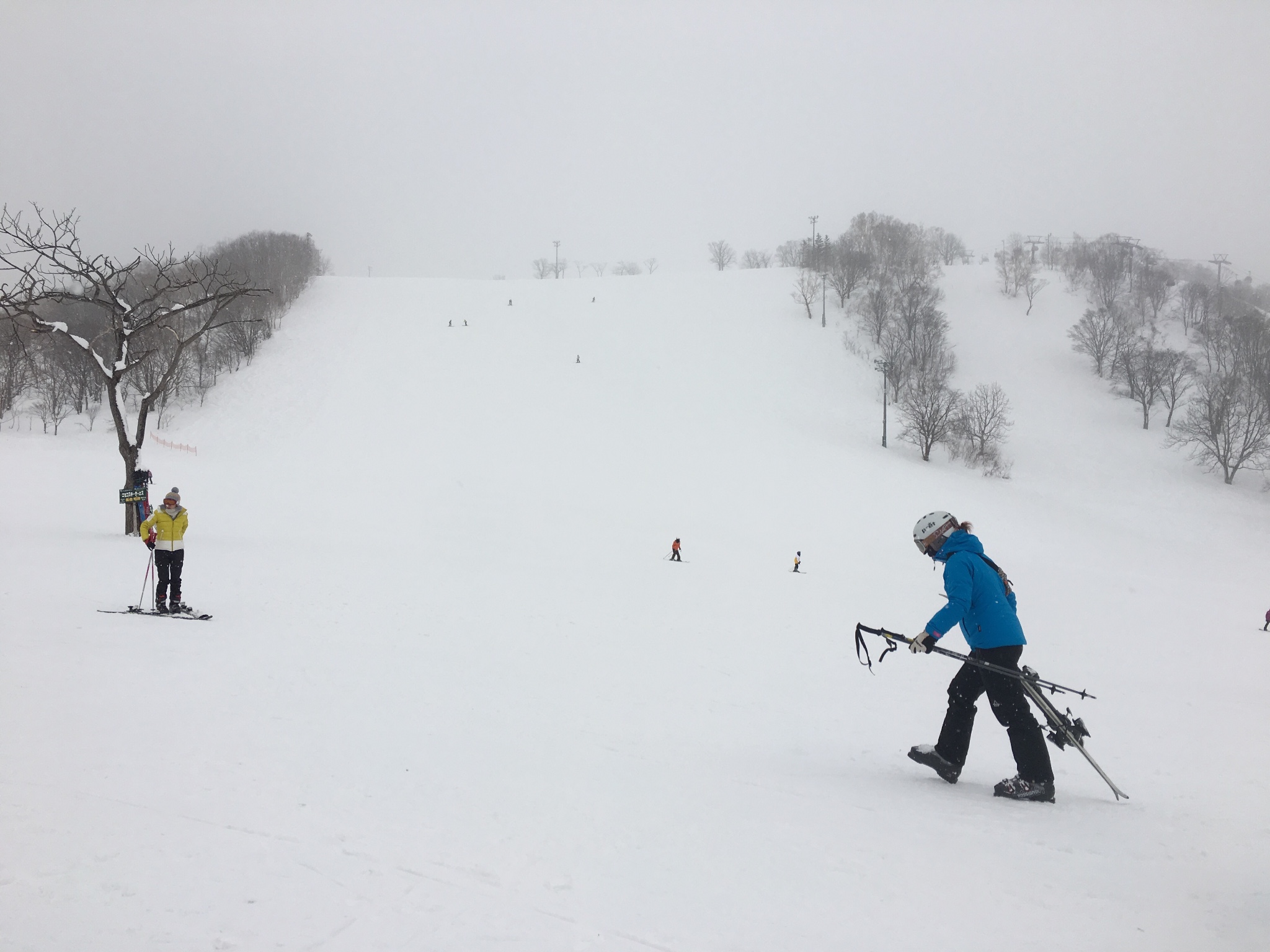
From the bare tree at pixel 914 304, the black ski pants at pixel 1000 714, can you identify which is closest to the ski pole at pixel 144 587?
the black ski pants at pixel 1000 714

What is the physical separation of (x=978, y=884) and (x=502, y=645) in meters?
7.90

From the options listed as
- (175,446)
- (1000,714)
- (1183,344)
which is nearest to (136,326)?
(1000,714)

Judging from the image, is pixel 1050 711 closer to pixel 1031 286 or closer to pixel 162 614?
pixel 162 614

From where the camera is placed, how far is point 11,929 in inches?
134

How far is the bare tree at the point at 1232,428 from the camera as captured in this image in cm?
4916

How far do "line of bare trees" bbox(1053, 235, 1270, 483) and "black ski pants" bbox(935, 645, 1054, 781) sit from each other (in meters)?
36.6

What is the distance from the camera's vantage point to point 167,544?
34.8 ft

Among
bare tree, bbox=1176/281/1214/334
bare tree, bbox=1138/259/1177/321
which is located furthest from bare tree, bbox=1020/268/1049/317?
bare tree, bbox=1176/281/1214/334

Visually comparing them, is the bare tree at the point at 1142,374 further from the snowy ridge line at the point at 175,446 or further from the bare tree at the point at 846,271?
the snowy ridge line at the point at 175,446

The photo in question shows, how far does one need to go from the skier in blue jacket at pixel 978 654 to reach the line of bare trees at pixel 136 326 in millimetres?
9821

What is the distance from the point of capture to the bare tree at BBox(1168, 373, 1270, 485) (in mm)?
49156

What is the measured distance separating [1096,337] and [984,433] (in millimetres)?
Answer: 23203

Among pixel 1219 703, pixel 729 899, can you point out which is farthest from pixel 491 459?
pixel 729 899

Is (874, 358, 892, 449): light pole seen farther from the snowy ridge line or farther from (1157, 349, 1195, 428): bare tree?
the snowy ridge line
